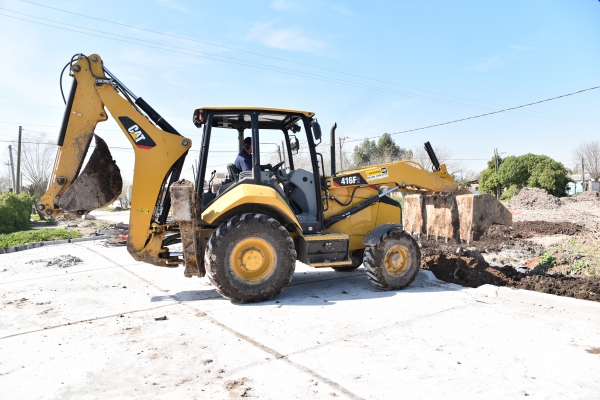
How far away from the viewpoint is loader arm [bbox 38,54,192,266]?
594cm

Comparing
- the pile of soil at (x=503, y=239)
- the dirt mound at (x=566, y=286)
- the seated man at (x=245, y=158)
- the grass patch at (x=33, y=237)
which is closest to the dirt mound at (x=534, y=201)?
the pile of soil at (x=503, y=239)

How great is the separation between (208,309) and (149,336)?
1054 millimetres

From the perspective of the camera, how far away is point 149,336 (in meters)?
4.57

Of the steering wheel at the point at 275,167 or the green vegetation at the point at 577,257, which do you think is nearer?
the steering wheel at the point at 275,167

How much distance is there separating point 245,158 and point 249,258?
5.00ft

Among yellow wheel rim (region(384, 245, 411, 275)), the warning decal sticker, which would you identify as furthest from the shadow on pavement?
the warning decal sticker

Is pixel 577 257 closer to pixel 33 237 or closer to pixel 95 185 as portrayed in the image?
pixel 95 185

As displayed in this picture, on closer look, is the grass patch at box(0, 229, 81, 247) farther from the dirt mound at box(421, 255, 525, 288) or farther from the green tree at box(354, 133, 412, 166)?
the green tree at box(354, 133, 412, 166)

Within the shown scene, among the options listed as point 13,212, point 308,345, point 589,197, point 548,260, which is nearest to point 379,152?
point 589,197

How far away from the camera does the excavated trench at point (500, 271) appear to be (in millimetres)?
6176

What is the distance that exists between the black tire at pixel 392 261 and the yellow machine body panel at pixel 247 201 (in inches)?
49.8

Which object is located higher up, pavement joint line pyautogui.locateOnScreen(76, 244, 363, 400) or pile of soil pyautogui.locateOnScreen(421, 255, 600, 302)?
pile of soil pyautogui.locateOnScreen(421, 255, 600, 302)

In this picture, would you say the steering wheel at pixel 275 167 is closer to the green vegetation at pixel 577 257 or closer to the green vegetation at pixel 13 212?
the green vegetation at pixel 577 257

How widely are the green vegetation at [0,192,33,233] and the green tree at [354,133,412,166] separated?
2849cm
